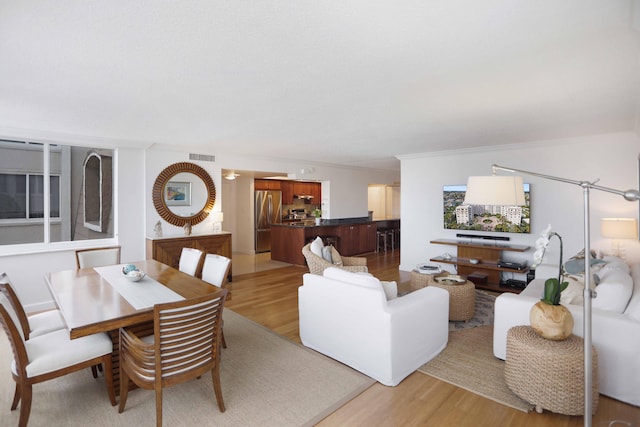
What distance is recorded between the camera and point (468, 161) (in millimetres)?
5926

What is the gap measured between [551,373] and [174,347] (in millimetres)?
2473

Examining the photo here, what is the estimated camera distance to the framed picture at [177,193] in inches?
223

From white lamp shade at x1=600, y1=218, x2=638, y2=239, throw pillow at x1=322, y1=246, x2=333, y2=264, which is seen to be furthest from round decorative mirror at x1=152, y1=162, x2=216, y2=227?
white lamp shade at x1=600, y1=218, x2=638, y2=239

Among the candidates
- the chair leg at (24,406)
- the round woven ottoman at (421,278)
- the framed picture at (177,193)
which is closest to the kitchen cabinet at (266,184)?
the framed picture at (177,193)

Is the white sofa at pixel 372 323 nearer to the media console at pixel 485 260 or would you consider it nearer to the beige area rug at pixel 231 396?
the beige area rug at pixel 231 396

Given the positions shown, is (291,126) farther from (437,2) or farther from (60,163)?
(60,163)

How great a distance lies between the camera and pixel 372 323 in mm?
2684

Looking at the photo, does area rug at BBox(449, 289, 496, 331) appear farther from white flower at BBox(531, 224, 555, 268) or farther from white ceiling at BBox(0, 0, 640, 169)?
white ceiling at BBox(0, 0, 640, 169)

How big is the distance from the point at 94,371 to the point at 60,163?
11.4 ft

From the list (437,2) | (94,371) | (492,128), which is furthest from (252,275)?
(437,2)

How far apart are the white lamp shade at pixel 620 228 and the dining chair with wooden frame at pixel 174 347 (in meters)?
4.85

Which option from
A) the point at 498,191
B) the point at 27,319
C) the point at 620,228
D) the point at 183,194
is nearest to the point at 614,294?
the point at 498,191

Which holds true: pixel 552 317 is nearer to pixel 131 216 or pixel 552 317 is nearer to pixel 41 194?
pixel 131 216

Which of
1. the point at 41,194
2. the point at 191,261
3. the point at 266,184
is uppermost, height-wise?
the point at 266,184
